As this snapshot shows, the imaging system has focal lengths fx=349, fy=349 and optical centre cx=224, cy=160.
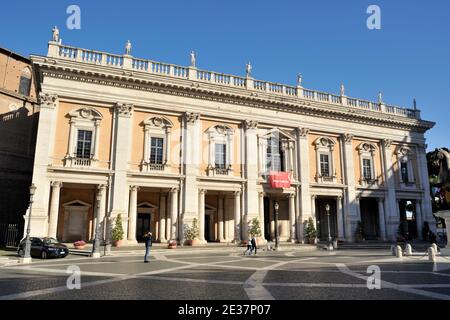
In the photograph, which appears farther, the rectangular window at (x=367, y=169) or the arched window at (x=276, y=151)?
the rectangular window at (x=367, y=169)

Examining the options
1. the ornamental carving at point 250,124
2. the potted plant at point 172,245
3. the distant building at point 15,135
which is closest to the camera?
the potted plant at point 172,245

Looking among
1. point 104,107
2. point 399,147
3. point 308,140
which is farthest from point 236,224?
point 399,147

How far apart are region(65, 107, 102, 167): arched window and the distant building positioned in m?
9.77

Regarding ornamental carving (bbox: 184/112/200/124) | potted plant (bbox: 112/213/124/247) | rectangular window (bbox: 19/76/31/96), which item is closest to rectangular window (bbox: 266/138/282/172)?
ornamental carving (bbox: 184/112/200/124)

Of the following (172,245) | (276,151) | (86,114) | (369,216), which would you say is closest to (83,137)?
(86,114)

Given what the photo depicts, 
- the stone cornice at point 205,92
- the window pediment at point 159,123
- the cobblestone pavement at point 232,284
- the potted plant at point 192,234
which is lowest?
the cobblestone pavement at point 232,284

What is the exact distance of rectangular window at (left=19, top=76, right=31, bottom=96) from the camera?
35.5 metres

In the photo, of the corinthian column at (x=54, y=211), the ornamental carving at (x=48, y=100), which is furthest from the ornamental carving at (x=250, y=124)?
the corinthian column at (x=54, y=211)

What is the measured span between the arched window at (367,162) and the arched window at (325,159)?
132 inches

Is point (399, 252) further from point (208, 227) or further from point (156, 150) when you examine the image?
point (156, 150)

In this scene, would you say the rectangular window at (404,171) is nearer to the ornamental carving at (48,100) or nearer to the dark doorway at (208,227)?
the dark doorway at (208,227)

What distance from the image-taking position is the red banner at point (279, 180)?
96.6ft

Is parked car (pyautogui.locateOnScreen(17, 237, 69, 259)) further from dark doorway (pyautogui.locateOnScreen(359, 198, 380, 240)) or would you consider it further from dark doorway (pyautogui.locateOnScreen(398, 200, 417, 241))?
dark doorway (pyautogui.locateOnScreen(398, 200, 417, 241))

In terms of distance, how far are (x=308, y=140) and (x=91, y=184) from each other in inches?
758
